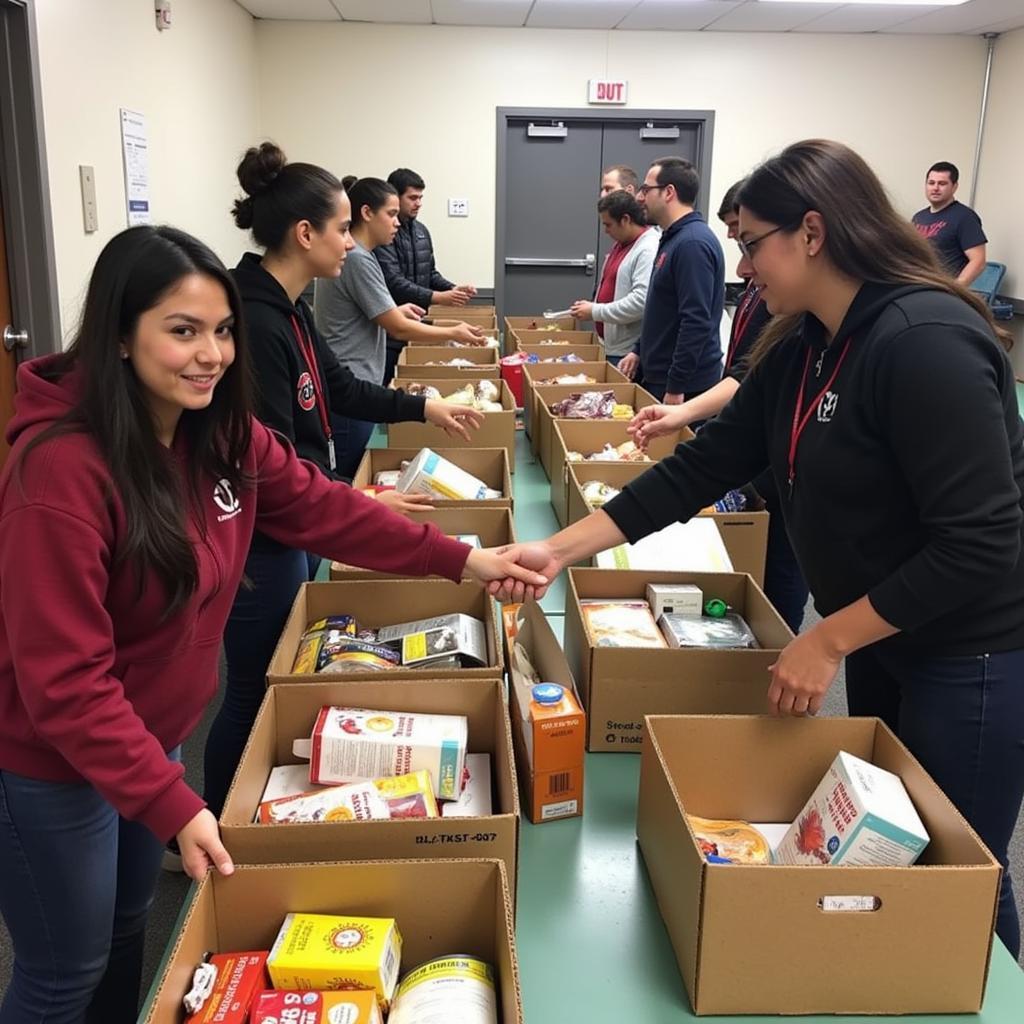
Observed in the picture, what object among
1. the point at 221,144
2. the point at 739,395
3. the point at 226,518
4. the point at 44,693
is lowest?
the point at 44,693

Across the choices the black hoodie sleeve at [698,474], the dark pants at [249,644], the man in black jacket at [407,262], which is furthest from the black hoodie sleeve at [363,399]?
the man in black jacket at [407,262]

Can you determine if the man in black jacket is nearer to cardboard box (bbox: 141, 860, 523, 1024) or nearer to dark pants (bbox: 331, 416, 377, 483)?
dark pants (bbox: 331, 416, 377, 483)

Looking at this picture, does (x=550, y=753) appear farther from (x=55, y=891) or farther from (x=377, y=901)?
(x=55, y=891)

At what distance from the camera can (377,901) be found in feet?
3.09

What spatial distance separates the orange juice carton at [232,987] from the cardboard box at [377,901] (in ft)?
0.10

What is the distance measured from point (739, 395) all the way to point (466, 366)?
7.23ft

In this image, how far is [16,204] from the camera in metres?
2.97

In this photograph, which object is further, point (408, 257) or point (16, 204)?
point (408, 257)

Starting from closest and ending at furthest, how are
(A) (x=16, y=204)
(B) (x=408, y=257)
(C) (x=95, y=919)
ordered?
(C) (x=95, y=919) → (A) (x=16, y=204) → (B) (x=408, y=257)

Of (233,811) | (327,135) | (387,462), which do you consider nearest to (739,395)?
(233,811)

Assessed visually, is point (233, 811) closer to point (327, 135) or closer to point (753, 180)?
point (753, 180)

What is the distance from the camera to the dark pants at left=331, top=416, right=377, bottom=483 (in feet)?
10.3

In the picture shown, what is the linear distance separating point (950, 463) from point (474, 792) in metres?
0.71

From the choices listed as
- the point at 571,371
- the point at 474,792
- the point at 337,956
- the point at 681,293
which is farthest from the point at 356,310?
the point at 337,956
